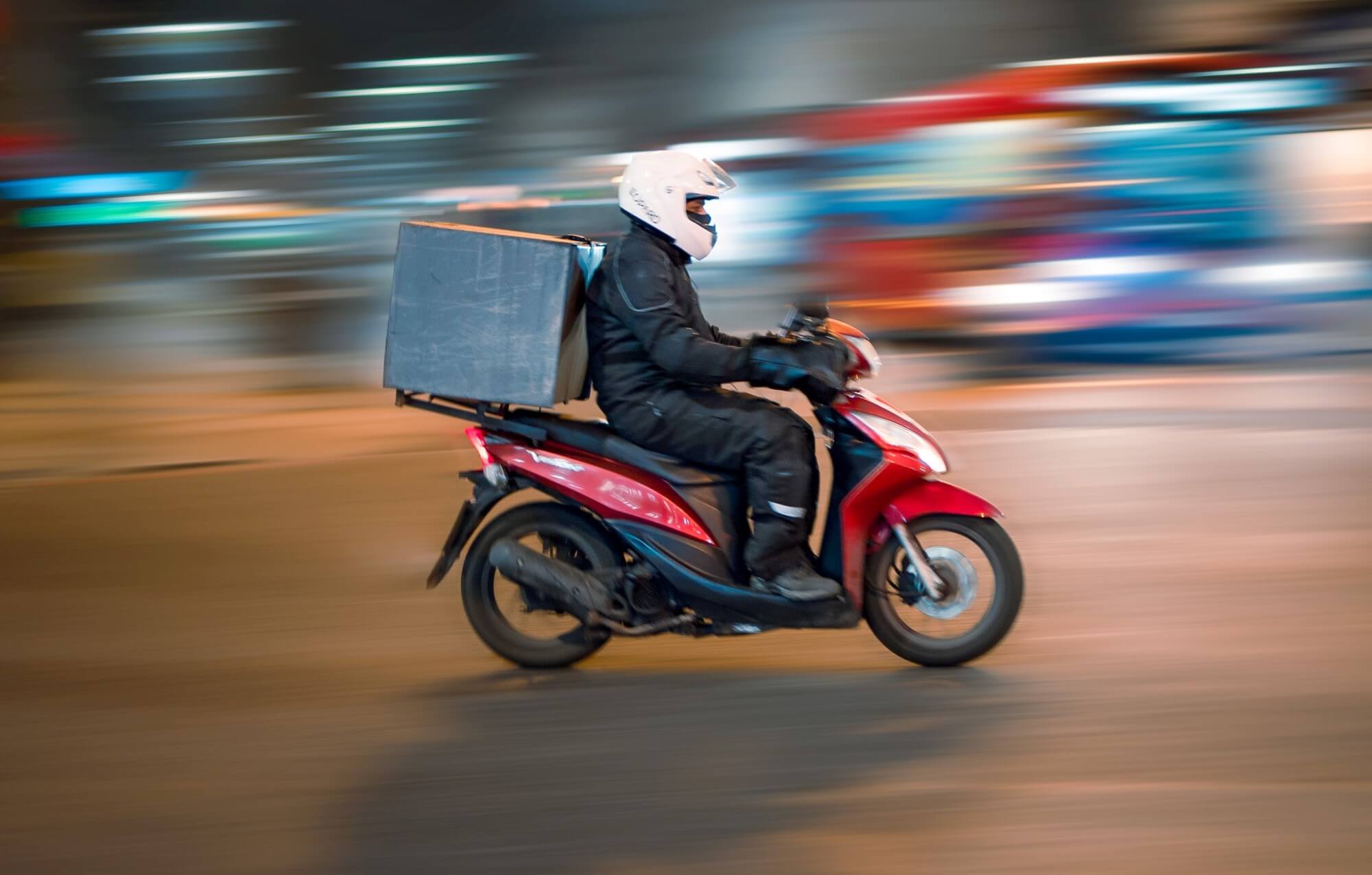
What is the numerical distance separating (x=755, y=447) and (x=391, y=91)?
1613 centimetres

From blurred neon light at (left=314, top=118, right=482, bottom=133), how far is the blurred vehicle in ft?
24.0

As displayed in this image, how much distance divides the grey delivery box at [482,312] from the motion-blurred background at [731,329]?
3.41ft

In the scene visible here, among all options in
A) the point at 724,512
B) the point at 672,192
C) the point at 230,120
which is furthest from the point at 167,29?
the point at 724,512

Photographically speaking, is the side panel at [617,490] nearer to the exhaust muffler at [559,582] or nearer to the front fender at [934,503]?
the exhaust muffler at [559,582]

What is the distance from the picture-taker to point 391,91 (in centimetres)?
2009

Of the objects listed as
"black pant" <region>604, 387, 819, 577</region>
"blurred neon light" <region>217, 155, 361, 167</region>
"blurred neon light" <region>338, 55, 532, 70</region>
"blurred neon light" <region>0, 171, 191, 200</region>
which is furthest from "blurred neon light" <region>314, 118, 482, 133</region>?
"black pant" <region>604, 387, 819, 577</region>

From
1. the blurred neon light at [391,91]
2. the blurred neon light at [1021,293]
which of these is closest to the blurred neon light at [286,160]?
the blurred neon light at [391,91]

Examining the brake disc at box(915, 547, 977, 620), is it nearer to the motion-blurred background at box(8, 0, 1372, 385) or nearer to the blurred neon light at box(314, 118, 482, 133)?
the motion-blurred background at box(8, 0, 1372, 385)

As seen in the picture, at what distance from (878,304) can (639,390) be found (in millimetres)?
9051

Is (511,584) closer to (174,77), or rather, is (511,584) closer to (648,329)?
(648,329)

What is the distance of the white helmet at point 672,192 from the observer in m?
5.11

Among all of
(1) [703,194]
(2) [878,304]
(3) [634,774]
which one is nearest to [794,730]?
(3) [634,774]

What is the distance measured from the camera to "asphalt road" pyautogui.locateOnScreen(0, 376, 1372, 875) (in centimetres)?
385

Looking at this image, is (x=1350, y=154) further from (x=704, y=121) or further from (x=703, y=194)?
(x=703, y=194)
